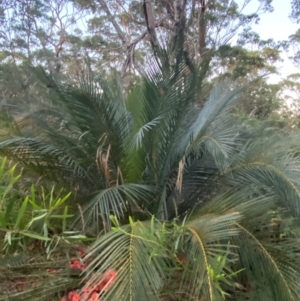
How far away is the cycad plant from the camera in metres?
2.63

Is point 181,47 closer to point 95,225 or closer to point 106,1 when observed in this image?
point 95,225

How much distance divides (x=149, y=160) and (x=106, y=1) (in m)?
12.1

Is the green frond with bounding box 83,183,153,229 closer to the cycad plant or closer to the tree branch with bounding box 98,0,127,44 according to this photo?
the cycad plant

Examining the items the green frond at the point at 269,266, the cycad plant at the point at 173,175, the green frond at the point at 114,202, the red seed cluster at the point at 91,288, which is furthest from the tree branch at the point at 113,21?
the red seed cluster at the point at 91,288

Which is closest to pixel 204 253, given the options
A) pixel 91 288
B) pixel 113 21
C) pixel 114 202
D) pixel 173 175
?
pixel 91 288

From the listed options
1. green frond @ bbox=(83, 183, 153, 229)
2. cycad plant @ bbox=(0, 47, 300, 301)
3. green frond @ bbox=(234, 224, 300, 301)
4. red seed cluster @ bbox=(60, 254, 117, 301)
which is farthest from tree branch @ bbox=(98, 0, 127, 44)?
red seed cluster @ bbox=(60, 254, 117, 301)

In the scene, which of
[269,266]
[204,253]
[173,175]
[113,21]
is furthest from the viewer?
[113,21]

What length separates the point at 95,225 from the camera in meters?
3.04

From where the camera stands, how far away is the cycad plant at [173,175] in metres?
2.63

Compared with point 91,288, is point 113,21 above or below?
above

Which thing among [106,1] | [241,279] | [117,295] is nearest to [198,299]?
[117,295]

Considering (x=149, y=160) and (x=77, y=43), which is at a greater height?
(x=77, y=43)

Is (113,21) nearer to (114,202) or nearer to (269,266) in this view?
(114,202)

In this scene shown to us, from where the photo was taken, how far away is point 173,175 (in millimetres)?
3482
